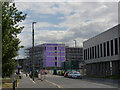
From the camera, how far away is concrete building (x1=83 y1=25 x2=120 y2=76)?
175 feet

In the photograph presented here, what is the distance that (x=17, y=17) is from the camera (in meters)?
18.6

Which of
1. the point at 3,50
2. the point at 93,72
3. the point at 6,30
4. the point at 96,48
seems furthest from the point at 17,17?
the point at 93,72

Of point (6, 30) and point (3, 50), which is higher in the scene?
point (6, 30)

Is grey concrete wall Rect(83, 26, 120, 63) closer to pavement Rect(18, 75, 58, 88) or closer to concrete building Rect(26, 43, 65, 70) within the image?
pavement Rect(18, 75, 58, 88)

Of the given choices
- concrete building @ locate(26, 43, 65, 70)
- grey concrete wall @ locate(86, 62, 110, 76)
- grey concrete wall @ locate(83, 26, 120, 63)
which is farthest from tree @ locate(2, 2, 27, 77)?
concrete building @ locate(26, 43, 65, 70)

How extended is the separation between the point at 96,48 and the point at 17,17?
5012cm

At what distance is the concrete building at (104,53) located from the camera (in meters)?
53.5

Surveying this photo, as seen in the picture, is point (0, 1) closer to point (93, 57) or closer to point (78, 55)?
point (93, 57)

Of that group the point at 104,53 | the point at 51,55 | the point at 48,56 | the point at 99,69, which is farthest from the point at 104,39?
the point at 51,55

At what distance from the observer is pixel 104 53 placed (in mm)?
60719

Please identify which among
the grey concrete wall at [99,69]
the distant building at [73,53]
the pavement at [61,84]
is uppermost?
the distant building at [73,53]

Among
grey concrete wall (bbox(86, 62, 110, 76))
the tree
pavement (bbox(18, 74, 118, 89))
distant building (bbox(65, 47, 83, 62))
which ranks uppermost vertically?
distant building (bbox(65, 47, 83, 62))

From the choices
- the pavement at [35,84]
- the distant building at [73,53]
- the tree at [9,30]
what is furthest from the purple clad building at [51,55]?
the tree at [9,30]

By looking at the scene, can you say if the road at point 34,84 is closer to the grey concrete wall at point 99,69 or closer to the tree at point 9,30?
the tree at point 9,30
